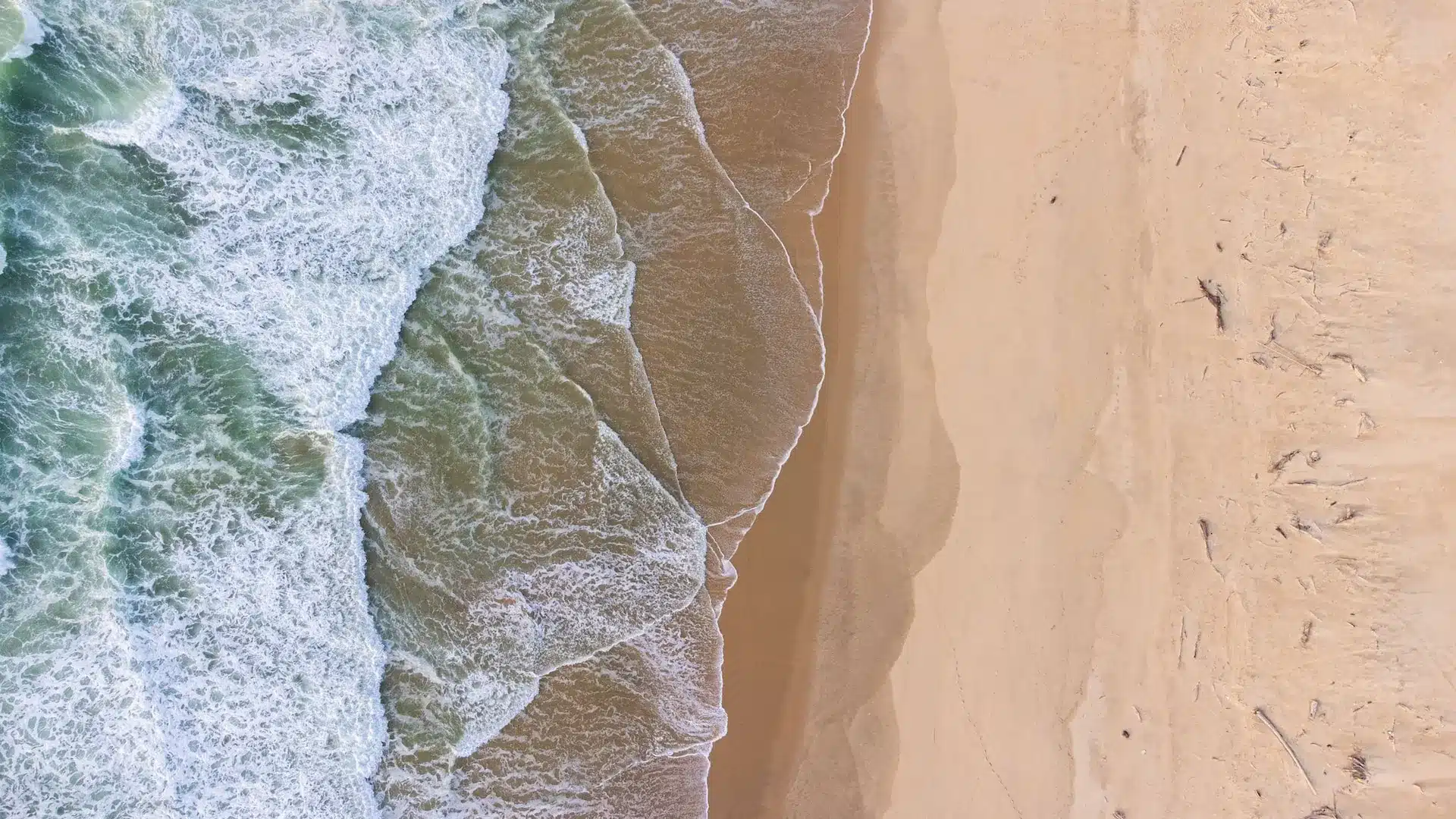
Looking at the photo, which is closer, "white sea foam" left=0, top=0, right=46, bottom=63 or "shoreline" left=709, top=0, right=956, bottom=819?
"white sea foam" left=0, top=0, right=46, bottom=63

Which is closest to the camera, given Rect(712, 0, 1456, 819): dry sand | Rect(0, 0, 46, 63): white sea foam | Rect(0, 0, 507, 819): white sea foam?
Rect(0, 0, 507, 819): white sea foam

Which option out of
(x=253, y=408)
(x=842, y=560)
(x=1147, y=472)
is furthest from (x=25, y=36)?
(x=1147, y=472)

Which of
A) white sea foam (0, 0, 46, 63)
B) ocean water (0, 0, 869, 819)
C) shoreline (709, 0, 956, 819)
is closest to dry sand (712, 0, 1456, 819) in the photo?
shoreline (709, 0, 956, 819)

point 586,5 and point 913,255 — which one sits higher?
point 586,5

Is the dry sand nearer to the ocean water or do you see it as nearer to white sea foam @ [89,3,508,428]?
the ocean water

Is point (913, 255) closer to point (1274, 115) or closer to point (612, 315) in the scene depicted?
point (612, 315)

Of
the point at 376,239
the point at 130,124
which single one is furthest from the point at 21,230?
the point at 376,239
